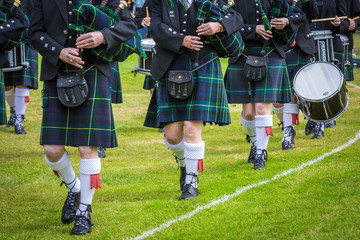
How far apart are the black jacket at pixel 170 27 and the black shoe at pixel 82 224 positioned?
126 centimetres

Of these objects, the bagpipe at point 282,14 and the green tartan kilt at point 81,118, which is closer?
the green tartan kilt at point 81,118

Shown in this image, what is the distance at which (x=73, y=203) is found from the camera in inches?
174

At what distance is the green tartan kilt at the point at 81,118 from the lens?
13.6 feet

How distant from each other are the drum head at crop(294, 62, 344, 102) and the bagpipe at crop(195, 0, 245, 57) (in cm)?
160

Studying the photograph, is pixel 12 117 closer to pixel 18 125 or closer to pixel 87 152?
pixel 18 125

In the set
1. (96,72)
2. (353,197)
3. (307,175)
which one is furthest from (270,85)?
(96,72)

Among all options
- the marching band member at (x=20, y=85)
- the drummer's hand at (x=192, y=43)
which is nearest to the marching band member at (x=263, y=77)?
the drummer's hand at (x=192, y=43)

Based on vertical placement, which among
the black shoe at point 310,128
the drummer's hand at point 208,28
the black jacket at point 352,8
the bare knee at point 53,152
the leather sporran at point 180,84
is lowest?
the black shoe at point 310,128

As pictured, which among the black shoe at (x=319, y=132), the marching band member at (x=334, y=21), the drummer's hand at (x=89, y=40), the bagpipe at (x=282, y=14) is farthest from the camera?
the marching band member at (x=334, y=21)

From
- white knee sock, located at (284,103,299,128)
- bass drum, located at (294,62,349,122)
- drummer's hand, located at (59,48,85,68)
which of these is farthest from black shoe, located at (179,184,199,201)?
white knee sock, located at (284,103,299,128)

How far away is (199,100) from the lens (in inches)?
188

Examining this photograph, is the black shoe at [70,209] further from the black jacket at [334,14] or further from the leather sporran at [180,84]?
the black jacket at [334,14]

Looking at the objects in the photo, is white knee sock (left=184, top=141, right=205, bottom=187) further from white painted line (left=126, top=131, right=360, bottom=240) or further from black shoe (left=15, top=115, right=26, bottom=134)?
black shoe (left=15, top=115, right=26, bottom=134)

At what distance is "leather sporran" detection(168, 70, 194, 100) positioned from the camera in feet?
15.4
